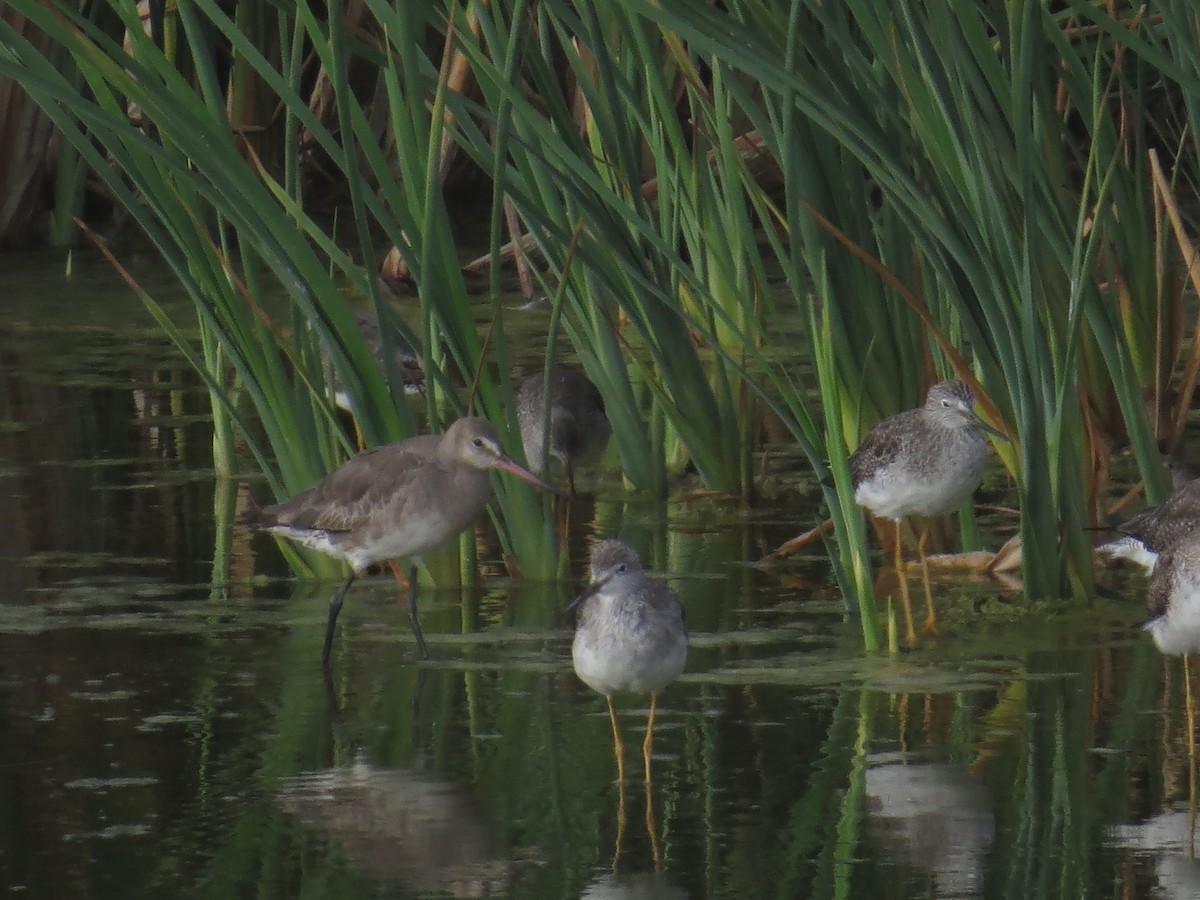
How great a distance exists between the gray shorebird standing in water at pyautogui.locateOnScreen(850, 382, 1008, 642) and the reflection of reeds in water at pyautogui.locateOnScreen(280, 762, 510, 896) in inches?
68.2

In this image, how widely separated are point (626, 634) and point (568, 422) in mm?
3230

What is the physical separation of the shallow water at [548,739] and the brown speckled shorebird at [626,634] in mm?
191

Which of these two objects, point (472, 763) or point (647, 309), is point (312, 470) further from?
point (472, 763)

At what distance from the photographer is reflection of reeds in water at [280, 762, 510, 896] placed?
4379 mm

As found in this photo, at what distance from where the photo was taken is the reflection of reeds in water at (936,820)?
4367mm

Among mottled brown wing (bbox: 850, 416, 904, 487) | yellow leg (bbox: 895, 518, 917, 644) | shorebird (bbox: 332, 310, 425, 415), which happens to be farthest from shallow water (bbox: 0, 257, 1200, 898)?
shorebird (bbox: 332, 310, 425, 415)

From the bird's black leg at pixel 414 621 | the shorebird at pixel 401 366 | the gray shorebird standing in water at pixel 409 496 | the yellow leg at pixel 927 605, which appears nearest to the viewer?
the bird's black leg at pixel 414 621

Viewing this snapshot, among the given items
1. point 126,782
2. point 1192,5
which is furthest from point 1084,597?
point 126,782

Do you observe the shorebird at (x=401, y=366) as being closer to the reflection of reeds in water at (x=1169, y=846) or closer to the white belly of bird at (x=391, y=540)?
the white belly of bird at (x=391, y=540)

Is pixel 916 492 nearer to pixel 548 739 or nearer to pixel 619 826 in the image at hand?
pixel 548 739

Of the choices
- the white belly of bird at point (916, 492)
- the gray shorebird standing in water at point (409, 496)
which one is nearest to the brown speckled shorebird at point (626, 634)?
the gray shorebird standing in water at point (409, 496)

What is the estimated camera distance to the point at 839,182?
6.36 m

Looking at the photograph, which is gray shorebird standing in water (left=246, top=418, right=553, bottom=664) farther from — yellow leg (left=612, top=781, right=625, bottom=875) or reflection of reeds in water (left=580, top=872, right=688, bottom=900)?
reflection of reeds in water (left=580, top=872, right=688, bottom=900)

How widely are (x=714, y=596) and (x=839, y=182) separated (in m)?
1.23
